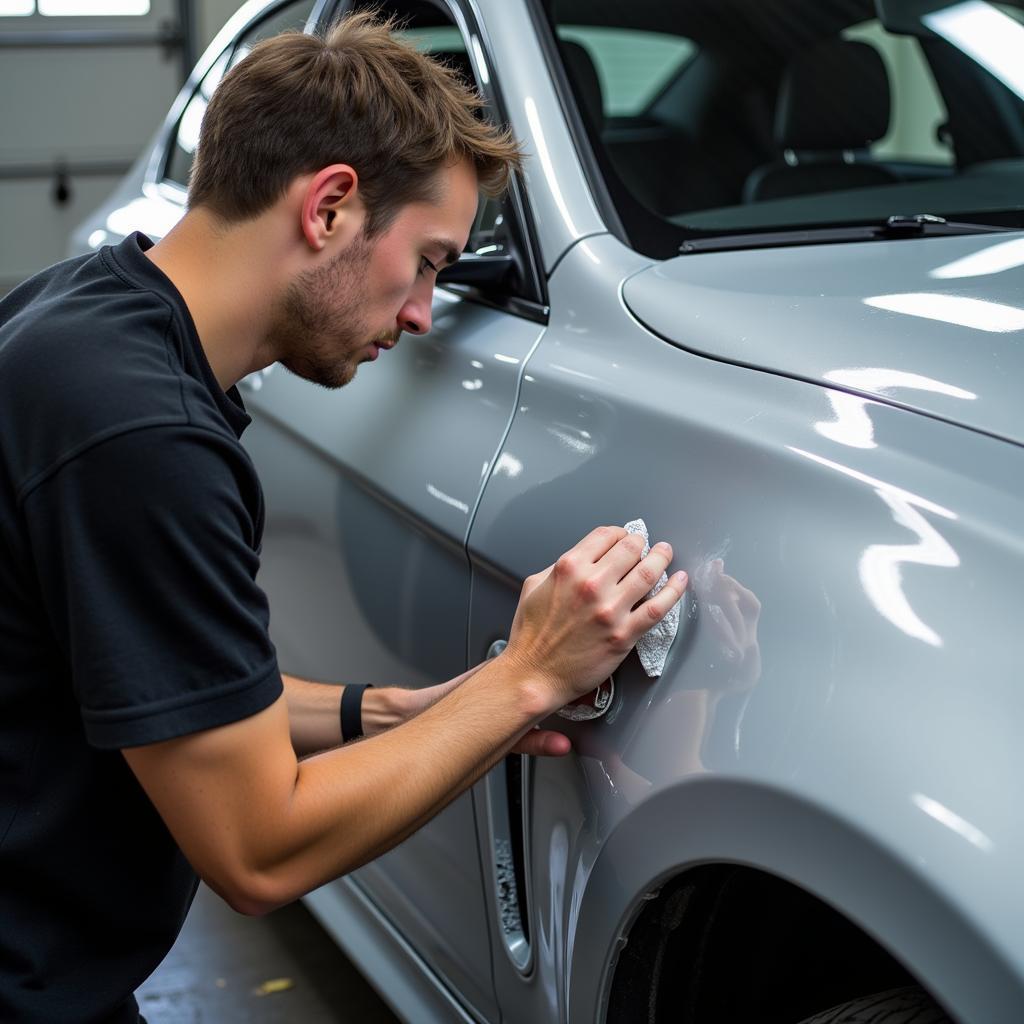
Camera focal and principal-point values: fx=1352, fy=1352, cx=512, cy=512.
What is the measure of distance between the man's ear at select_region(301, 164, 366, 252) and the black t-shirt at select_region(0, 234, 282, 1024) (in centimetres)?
14

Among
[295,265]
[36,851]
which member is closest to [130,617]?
[36,851]

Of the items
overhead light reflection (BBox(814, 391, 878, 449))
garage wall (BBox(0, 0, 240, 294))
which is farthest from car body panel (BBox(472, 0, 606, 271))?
garage wall (BBox(0, 0, 240, 294))

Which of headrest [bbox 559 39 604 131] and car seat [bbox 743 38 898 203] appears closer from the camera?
headrest [bbox 559 39 604 131]

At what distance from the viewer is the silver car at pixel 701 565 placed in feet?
2.90

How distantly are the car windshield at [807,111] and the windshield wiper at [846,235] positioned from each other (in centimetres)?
9

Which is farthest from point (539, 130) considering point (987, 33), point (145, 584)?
point (987, 33)

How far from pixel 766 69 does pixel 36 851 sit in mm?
2180

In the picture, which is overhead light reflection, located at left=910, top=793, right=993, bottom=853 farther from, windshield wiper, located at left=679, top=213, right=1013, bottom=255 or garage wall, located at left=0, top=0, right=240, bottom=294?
garage wall, located at left=0, top=0, right=240, bottom=294

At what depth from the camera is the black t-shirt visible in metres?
1.00

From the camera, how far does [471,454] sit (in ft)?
4.55

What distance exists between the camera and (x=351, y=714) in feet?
4.91

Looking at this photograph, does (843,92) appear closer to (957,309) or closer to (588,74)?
(588,74)

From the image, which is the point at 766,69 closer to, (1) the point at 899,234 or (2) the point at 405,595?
(1) the point at 899,234

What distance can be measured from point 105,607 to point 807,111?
184cm
